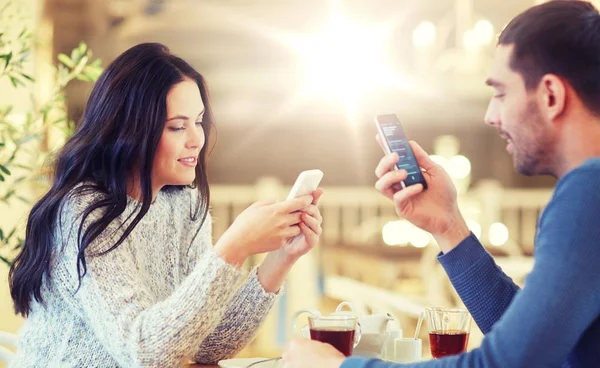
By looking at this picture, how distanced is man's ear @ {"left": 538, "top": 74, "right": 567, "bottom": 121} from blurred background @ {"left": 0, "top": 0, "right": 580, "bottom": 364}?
4.36 meters

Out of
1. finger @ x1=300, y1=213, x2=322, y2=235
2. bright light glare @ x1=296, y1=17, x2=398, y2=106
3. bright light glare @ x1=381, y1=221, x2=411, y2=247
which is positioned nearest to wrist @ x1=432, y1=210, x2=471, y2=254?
finger @ x1=300, y1=213, x2=322, y2=235

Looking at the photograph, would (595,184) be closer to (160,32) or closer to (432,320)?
(432,320)

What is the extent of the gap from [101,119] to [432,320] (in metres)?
0.66

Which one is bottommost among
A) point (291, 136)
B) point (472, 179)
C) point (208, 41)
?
point (472, 179)

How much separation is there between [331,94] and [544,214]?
20.7 feet

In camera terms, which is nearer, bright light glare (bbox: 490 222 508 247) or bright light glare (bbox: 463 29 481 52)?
bright light glare (bbox: 463 29 481 52)

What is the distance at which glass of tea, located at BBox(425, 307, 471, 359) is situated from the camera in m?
1.22

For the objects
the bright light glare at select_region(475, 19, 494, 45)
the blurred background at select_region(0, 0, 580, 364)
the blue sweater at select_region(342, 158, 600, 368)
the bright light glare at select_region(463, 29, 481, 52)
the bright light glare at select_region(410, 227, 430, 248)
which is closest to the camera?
the blue sweater at select_region(342, 158, 600, 368)

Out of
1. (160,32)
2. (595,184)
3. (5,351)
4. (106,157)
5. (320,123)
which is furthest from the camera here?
(320,123)

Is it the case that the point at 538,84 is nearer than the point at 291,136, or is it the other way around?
the point at 538,84

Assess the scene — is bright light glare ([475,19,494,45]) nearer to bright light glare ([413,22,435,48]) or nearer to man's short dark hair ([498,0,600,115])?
bright light glare ([413,22,435,48])

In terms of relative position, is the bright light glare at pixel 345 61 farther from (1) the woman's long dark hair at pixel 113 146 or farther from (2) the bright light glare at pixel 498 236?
(1) the woman's long dark hair at pixel 113 146

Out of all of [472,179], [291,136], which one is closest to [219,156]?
[291,136]

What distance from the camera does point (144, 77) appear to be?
1.35m
